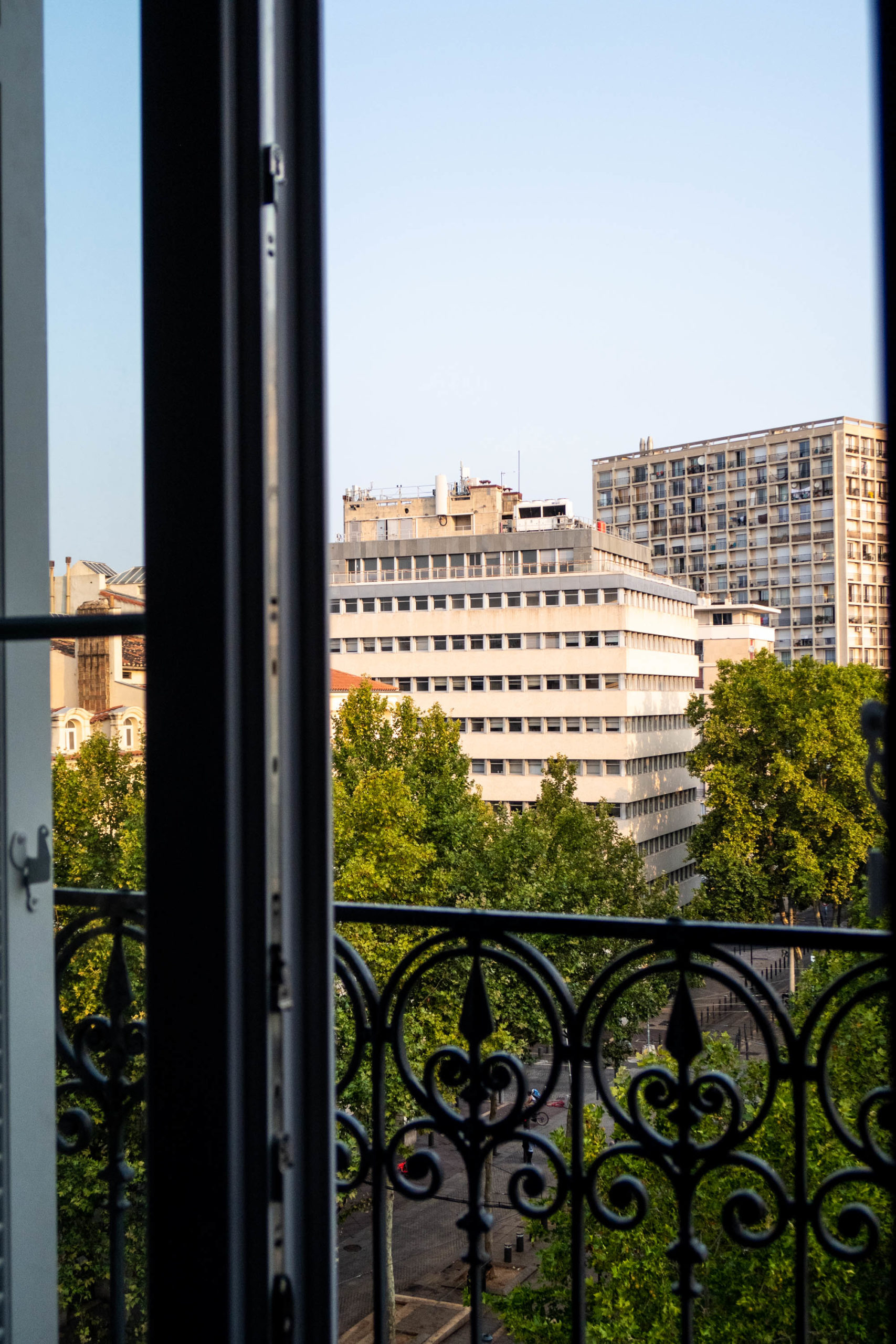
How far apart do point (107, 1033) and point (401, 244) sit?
100348 mm

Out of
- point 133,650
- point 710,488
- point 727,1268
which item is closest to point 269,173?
point 133,650

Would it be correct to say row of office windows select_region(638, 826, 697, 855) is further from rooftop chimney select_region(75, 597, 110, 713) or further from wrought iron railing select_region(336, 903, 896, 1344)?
rooftop chimney select_region(75, 597, 110, 713)

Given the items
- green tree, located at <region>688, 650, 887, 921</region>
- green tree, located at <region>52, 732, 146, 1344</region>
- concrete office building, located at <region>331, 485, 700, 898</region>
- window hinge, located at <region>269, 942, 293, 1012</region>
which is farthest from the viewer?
concrete office building, located at <region>331, 485, 700, 898</region>

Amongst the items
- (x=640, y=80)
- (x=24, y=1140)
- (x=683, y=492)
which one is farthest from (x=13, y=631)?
(x=683, y=492)

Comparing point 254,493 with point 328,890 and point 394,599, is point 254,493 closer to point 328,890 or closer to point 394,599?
point 328,890

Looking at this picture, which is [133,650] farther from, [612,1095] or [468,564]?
[468,564]

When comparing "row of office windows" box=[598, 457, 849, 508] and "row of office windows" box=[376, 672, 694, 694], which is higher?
"row of office windows" box=[598, 457, 849, 508]

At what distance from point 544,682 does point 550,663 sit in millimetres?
1111

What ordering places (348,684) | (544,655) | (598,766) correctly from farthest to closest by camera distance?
(544,655), (598,766), (348,684)

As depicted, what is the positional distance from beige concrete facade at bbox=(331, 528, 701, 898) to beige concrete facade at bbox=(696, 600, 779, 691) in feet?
15.2

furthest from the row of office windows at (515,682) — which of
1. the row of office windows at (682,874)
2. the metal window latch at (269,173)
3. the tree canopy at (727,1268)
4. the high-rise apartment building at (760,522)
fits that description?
the metal window latch at (269,173)

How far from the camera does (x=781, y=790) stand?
40938mm

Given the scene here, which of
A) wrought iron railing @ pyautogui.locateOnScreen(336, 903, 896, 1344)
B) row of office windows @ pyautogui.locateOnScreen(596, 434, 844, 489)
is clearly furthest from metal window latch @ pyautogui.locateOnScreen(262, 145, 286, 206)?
row of office windows @ pyautogui.locateOnScreen(596, 434, 844, 489)

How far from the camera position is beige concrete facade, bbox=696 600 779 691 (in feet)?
253
